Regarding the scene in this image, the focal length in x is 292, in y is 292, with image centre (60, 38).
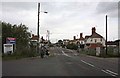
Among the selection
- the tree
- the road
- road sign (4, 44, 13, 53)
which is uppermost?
the tree

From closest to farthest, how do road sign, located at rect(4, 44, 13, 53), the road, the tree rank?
the road → road sign, located at rect(4, 44, 13, 53) → the tree

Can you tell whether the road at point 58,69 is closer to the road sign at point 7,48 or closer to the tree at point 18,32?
the road sign at point 7,48

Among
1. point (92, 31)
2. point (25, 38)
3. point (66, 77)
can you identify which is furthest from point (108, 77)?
point (92, 31)

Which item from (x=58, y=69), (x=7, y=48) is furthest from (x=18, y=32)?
(x=58, y=69)

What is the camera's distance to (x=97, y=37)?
137 m

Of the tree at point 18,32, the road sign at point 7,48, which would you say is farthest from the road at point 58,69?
the tree at point 18,32

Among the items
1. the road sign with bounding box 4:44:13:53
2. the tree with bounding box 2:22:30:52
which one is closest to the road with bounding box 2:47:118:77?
the road sign with bounding box 4:44:13:53

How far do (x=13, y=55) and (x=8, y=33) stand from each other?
3126cm

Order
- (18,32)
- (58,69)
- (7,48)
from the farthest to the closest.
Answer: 1. (18,32)
2. (7,48)
3. (58,69)

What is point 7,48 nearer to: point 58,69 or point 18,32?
point 58,69

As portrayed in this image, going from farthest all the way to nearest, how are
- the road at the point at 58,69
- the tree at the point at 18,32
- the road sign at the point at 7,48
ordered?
the tree at the point at 18,32 → the road sign at the point at 7,48 → the road at the point at 58,69

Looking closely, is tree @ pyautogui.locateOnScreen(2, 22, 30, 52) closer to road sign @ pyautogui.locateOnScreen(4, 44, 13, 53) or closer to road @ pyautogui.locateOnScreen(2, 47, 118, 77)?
road sign @ pyautogui.locateOnScreen(4, 44, 13, 53)

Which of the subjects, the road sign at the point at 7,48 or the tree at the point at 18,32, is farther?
the tree at the point at 18,32

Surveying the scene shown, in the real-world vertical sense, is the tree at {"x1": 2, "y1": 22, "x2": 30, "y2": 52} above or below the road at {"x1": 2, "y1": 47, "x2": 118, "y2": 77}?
above
